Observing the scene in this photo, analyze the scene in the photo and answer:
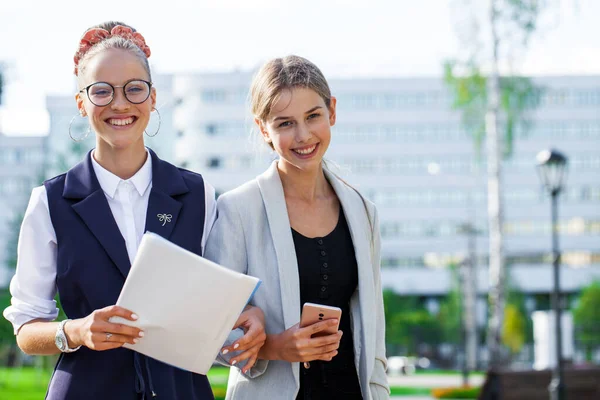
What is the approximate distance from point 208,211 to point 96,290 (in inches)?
21.3

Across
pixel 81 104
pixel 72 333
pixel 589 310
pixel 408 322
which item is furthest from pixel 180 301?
pixel 408 322

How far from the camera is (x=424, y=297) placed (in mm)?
69125

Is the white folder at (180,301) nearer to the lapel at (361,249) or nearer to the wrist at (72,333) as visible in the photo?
the wrist at (72,333)

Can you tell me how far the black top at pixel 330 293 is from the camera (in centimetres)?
365

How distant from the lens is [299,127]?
11.9ft

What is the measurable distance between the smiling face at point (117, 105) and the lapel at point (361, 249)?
907mm

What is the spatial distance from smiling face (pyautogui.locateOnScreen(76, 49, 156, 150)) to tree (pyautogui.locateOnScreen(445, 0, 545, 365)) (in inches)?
924

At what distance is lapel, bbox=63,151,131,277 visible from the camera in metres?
3.21

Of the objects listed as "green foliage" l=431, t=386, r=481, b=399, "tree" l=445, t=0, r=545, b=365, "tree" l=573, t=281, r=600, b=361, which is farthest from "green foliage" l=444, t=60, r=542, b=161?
"tree" l=573, t=281, r=600, b=361

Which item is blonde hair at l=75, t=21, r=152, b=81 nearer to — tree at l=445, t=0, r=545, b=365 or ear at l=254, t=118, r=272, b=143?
ear at l=254, t=118, r=272, b=143

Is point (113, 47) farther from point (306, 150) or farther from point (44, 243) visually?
point (306, 150)

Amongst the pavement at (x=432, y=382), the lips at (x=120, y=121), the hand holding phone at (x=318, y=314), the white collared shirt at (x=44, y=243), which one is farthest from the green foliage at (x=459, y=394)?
the lips at (x=120, y=121)

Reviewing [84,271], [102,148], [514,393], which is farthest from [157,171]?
[514,393]

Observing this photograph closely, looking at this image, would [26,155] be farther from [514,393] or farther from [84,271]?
[84,271]
